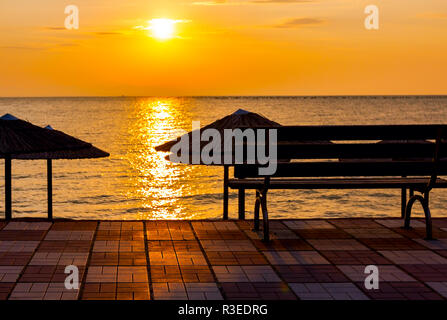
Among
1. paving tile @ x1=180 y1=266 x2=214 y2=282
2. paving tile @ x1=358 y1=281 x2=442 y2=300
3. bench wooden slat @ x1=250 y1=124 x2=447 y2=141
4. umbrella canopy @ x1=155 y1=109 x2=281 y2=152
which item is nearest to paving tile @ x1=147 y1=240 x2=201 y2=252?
paving tile @ x1=180 y1=266 x2=214 y2=282

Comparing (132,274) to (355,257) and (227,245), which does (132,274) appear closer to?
(227,245)

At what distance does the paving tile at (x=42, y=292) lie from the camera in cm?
487

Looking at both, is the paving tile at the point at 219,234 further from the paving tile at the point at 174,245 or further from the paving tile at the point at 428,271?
the paving tile at the point at 428,271

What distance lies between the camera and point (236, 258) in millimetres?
6094

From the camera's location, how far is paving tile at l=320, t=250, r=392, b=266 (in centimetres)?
600

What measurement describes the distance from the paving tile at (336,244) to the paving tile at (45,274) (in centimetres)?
221

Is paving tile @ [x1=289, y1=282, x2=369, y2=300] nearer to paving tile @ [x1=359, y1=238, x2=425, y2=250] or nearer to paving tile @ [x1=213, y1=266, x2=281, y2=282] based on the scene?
paving tile @ [x1=213, y1=266, x2=281, y2=282]

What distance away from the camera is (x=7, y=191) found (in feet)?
30.3

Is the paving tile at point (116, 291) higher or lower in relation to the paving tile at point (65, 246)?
lower

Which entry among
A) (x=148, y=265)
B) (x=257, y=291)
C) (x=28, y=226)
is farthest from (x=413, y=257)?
(x=28, y=226)

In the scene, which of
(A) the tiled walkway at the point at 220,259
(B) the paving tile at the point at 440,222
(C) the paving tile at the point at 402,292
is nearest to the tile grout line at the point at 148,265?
(A) the tiled walkway at the point at 220,259

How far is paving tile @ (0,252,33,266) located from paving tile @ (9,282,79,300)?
70cm
